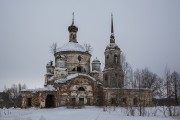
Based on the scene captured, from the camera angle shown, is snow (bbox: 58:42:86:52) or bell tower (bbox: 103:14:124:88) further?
snow (bbox: 58:42:86:52)

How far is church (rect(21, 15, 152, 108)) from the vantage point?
35.7 metres

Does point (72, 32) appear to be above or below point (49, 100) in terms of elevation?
above

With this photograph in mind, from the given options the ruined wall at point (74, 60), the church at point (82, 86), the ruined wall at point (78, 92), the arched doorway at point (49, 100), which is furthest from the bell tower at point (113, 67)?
the arched doorway at point (49, 100)

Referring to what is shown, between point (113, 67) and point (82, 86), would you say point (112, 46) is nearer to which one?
point (113, 67)

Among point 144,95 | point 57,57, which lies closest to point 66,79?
point 57,57

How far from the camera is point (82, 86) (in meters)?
36.4

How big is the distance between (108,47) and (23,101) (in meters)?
13.9

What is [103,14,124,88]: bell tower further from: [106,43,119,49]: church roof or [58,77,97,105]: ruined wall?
[58,77,97,105]: ruined wall

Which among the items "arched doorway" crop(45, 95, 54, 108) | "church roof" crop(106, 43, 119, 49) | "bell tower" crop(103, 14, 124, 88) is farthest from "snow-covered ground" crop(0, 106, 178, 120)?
"church roof" crop(106, 43, 119, 49)

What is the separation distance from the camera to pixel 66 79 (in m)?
36.1

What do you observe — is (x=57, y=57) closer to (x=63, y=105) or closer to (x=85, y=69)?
(x=85, y=69)

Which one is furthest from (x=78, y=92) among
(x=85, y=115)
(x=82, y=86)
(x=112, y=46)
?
(x=85, y=115)

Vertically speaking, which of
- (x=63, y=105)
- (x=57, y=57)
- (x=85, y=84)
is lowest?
(x=63, y=105)

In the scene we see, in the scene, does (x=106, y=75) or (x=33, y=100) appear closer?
(x=33, y=100)
